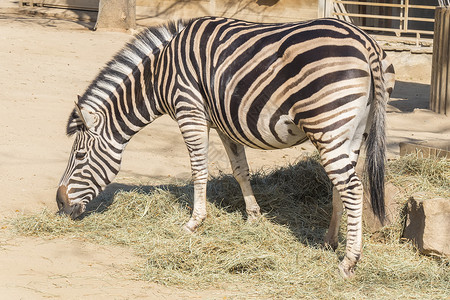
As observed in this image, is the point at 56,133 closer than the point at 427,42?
Yes

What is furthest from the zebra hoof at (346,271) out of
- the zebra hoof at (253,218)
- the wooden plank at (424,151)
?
the wooden plank at (424,151)

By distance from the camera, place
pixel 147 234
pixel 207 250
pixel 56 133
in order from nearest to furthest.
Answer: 1. pixel 207 250
2. pixel 147 234
3. pixel 56 133

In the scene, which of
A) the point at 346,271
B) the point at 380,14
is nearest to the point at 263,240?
the point at 346,271

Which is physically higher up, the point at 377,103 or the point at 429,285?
the point at 377,103

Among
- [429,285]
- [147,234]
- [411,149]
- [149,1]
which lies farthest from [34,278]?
[149,1]

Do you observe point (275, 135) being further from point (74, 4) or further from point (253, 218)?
point (74, 4)

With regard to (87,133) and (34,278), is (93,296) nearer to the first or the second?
(34,278)

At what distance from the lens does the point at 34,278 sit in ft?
15.0

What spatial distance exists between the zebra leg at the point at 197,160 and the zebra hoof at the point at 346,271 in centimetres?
147

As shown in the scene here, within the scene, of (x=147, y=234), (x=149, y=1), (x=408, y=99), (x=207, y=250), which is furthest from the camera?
(x=149, y=1)

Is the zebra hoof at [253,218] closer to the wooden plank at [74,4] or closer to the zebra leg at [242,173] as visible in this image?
the zebra leg at [242,173]

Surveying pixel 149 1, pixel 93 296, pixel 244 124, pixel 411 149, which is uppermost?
pixel 149 1

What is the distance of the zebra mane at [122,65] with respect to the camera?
5895mm

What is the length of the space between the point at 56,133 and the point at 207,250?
3.81 m
